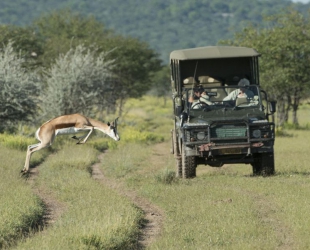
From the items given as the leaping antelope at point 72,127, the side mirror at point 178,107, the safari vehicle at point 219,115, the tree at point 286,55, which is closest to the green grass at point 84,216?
the leaping antelope at point 72,127

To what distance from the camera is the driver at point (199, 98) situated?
17.2 m

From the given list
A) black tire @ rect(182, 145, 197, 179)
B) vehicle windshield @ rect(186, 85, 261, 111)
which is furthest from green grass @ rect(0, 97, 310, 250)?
vehicle windshield @ rect(186, 85, 261, 111)

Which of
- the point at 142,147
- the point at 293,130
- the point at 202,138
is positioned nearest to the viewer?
the point at 202,138

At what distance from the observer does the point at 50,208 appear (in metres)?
13.1

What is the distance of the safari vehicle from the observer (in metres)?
16.2

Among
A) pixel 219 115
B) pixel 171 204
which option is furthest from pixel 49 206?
pixel 219 115

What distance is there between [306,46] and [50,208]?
26.3 m

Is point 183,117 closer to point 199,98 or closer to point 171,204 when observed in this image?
point 199,98

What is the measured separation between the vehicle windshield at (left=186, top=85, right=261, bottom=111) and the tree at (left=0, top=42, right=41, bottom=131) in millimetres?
12120

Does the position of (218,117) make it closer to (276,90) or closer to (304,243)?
(304,243)

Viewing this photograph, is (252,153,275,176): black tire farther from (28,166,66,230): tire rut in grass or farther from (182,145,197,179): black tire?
(28,166,66,230): tire rut in grass

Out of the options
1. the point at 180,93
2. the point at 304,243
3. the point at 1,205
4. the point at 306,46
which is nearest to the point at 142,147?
the point at 180,93

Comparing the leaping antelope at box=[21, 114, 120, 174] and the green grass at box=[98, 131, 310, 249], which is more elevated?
the leaping antelope at box=[21, 114, 120, 174]

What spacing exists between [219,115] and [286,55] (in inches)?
866
